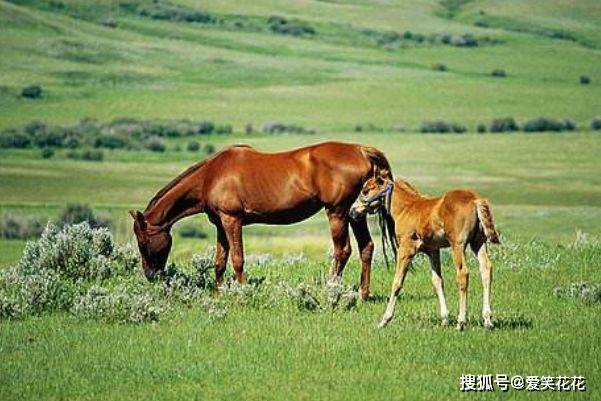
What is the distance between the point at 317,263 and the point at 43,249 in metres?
4.46

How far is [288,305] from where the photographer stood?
1659cm

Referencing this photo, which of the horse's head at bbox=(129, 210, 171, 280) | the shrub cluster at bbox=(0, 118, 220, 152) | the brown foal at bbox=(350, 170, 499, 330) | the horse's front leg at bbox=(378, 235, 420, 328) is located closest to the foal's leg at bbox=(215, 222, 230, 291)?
the horse's head at bbox=(129, 210, 171, 280)

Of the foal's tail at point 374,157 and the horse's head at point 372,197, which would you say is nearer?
the horse's head at point 372,197

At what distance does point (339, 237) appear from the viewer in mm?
17047

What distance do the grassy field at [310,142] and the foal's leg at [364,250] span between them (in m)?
0.36

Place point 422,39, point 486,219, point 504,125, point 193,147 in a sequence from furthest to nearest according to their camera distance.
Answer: point 422,39
point 504,125
point 193,147
point 486,219

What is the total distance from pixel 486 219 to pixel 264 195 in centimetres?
414

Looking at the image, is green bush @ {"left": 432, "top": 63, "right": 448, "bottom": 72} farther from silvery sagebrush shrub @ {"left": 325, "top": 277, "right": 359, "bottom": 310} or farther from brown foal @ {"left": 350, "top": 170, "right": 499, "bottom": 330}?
brown foal @ {"left": 350, "top": 170, "right": 499, "bottom": 330}

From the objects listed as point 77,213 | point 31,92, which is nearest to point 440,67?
point 31,92

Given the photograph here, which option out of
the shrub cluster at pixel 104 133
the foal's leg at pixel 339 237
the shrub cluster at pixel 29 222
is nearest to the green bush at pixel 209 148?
the shrub cluster at pixel 104 133

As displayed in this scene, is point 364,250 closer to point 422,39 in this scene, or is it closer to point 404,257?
point 404,257

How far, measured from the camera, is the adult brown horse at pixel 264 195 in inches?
674

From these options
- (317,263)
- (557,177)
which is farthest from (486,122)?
(317,263)

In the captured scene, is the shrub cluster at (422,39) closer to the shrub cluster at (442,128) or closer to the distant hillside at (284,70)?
the distant hillside at (284,70)
